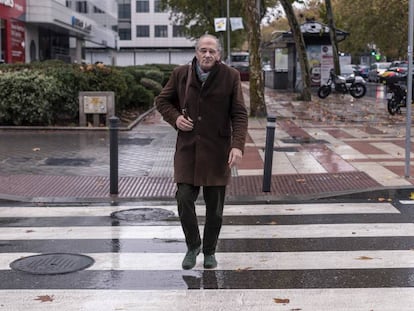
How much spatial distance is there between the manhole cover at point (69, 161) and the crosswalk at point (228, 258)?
2.86 metres

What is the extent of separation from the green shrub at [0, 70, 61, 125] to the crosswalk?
754 cm

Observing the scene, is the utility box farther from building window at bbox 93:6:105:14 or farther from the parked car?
building window at bbox 93:6:105:14

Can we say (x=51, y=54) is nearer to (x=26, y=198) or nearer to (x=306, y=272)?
(x=26, y=198)

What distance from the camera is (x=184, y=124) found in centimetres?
528

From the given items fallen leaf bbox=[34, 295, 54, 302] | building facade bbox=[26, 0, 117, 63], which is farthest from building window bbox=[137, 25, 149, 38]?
fallen leaf bbox=[34, 295, 54, 302]

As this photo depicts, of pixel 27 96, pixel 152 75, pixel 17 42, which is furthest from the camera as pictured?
pixel 17 42

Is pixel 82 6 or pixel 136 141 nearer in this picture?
pixel 136 141

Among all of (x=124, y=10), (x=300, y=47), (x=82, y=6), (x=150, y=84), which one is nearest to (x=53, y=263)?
(x=150, y=84)

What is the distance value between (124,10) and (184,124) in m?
106

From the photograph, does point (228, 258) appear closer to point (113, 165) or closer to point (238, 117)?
point (238, 117)

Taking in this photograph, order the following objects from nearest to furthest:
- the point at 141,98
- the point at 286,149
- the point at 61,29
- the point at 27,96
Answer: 1. the point at 286,149
2. the point at 27,96
3. the point at 141,98
4. the point at 61,29

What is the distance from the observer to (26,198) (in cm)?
880

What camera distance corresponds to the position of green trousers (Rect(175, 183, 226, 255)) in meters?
5.44

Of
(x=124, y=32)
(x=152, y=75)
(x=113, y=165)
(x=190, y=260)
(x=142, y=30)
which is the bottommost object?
(x=190, y=260)
